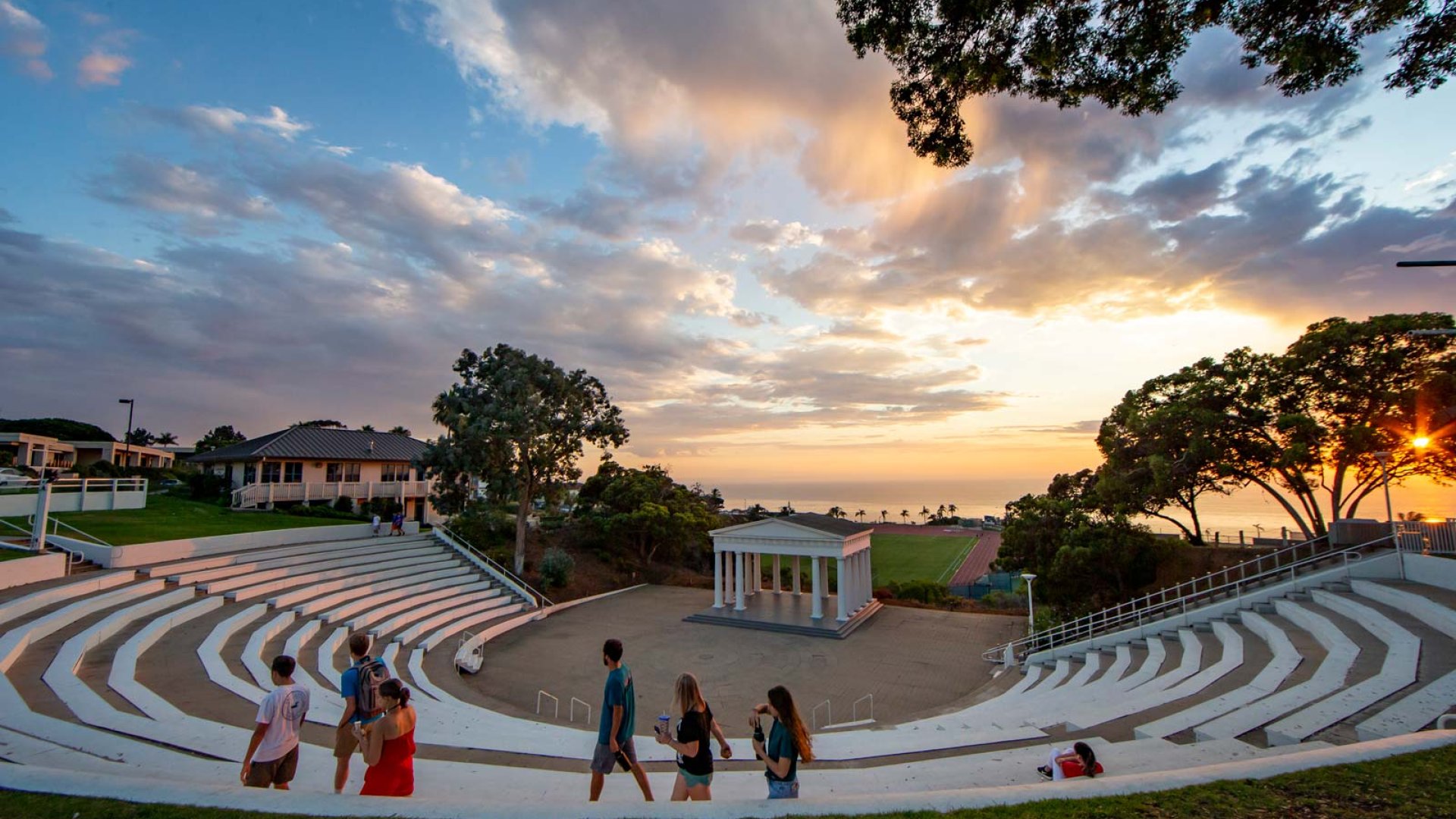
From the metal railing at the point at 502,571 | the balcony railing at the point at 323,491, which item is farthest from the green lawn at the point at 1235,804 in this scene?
the balcony railing at the point at 323,491

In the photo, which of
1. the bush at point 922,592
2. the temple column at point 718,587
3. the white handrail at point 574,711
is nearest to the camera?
the white handrail at point 574,711

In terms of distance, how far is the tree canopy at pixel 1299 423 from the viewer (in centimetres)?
1858

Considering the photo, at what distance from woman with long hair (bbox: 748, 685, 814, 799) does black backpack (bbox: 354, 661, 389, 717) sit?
362 cm

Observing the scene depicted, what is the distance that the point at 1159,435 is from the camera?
21.8 meters

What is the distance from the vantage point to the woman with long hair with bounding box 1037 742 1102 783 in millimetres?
5918

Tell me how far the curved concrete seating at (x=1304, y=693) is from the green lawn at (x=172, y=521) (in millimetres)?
25377

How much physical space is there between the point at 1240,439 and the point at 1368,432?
3.17 metres

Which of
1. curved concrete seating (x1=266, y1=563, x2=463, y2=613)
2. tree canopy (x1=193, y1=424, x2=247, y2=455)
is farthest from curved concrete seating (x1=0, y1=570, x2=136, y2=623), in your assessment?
tree canopy (x1=193, y1=424, x2=247, y2=455)

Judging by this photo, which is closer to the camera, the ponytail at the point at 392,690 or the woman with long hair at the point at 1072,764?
the ponytail at the point at 392,690

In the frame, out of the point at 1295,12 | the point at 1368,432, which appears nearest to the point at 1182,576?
the point at 1368,432

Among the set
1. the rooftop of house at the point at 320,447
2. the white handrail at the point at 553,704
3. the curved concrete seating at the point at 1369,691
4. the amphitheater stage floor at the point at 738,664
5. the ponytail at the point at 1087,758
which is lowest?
the amphitheater stage floor at the point at 738,664

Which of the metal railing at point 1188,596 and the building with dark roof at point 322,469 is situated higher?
the building with dark roof at point 322,469

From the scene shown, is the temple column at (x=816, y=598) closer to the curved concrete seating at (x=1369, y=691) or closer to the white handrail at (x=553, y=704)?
the white handrail at (x=553, y=704)

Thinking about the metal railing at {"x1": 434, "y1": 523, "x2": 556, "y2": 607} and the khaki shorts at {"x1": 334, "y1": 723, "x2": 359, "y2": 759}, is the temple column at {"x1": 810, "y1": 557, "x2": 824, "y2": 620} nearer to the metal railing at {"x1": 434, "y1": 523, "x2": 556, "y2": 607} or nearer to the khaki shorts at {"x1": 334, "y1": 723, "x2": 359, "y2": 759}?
the metal railing at {"x1": 434, "y1": 523, "x2": 556, "y2": 607}
